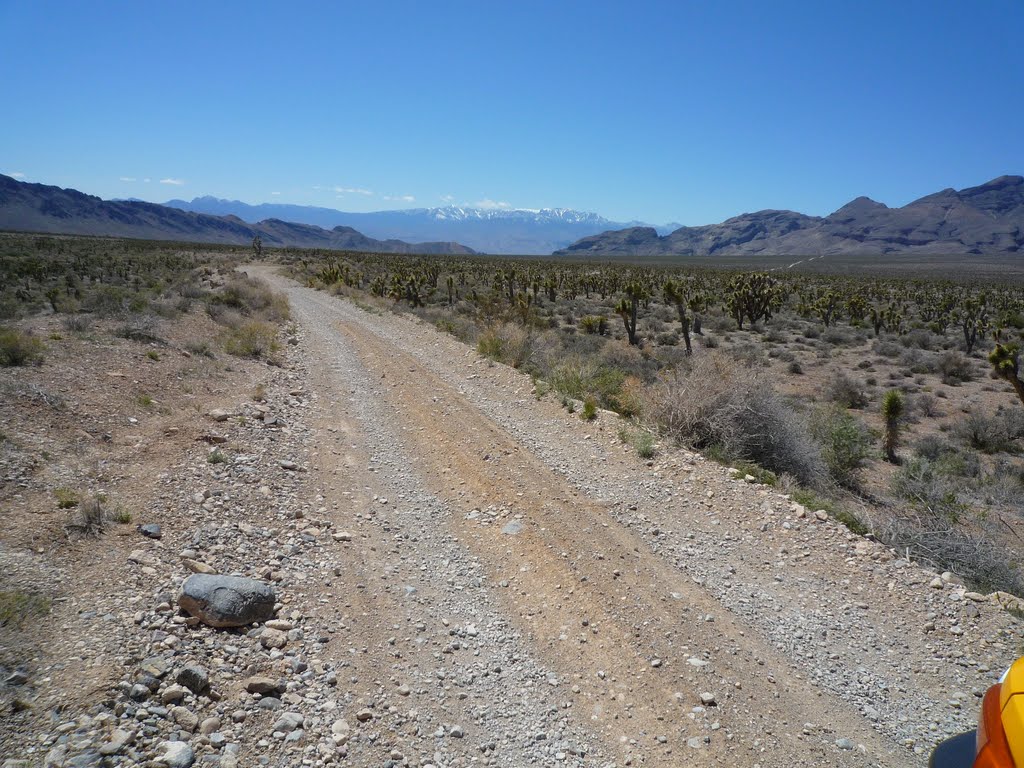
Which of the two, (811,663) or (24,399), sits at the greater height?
(24,399)

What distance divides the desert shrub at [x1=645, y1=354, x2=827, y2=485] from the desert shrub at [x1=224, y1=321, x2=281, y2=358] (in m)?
9.54

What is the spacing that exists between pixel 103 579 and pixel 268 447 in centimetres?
344

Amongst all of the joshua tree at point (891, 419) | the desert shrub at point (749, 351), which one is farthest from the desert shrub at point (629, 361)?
the joshua tree at point (891, 419)

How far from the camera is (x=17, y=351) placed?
27.0 ft

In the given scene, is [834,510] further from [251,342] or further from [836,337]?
[836,337]

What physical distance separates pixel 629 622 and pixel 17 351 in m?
9.51

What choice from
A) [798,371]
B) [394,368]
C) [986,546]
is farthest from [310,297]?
[986,546]

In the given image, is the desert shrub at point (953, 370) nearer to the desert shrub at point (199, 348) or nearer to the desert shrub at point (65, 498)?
the desert shrub at point (199, 348)

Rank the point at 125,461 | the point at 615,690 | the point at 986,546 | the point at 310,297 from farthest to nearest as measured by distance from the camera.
A: the point at 310,297 < the point at 125,461 < the point at 986,546 < the point at 615,690

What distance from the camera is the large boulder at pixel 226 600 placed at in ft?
12.9

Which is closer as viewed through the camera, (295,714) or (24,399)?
(295,714)

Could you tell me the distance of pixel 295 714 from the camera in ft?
10.9

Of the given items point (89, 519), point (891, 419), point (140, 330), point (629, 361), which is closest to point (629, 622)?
point (89, 519)

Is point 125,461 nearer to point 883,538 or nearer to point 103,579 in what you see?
point 103,579
